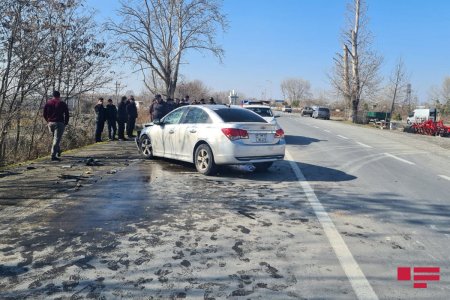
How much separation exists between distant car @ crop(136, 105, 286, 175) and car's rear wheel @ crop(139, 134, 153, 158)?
0.84 m

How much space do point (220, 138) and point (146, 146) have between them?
3.28 metres

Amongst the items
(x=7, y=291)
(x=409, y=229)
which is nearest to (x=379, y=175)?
(x=409, y=229)

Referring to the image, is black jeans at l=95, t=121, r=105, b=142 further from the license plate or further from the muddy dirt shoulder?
the license plate

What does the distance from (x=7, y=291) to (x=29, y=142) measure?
462 inches

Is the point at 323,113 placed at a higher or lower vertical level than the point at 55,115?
higher

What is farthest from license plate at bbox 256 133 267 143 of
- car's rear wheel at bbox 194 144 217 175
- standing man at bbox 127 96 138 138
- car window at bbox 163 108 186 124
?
standing man at bbox 127 96 138 138

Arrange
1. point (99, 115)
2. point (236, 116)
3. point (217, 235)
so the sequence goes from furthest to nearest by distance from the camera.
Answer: point (99, 115) → point (236, 116) → point (217, 235)

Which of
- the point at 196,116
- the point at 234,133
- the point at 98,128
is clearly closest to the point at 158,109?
the point at 98,128

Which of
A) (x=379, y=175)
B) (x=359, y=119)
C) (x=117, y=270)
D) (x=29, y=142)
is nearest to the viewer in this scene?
(x=117, y=270)

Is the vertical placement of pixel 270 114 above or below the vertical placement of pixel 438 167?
above

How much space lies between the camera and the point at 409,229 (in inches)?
193

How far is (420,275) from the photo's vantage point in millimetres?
3572

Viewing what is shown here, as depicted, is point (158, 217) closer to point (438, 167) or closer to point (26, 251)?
point (26, 251)

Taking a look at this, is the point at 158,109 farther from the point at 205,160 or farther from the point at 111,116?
the point at 205,160
